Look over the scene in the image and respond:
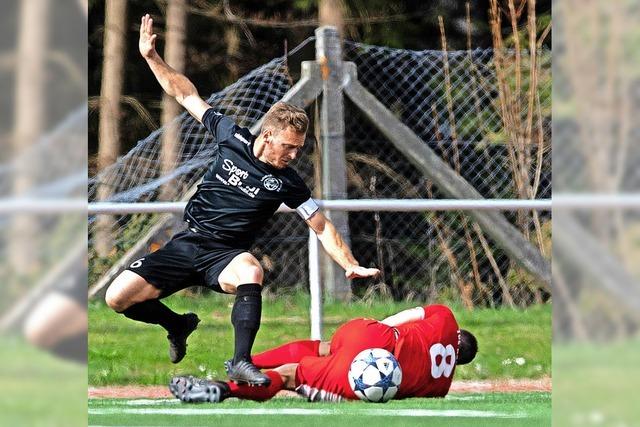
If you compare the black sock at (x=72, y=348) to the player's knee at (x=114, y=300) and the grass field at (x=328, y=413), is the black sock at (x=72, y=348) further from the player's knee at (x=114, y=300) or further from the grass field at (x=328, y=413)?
the player's knee at (x=114, y=300)

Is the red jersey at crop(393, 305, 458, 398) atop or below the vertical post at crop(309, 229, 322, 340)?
below

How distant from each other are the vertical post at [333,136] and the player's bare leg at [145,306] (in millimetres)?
3391

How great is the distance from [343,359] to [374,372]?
0.48ft

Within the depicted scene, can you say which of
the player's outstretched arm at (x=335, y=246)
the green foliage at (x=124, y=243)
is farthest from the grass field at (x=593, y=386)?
the green foliage at (x=124, y=243)

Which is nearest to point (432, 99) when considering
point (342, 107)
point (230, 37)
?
point (342, 107)

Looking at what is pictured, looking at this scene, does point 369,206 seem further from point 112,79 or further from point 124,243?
point 112,79

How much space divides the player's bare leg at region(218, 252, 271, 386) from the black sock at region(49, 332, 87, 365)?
3131mm

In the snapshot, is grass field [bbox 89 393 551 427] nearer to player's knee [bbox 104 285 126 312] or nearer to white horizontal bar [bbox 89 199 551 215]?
player's knee [bbox 104 285 126 312]

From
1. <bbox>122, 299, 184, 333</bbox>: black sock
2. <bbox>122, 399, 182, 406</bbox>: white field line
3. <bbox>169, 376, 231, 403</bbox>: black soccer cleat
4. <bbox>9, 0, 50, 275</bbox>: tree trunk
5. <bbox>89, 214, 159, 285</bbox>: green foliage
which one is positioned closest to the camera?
<bbox>9, 0, 50, 275</bbox>: tree trunk

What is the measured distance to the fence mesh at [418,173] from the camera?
987 cm

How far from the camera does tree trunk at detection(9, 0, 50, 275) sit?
1.90 m

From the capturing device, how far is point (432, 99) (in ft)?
38.6

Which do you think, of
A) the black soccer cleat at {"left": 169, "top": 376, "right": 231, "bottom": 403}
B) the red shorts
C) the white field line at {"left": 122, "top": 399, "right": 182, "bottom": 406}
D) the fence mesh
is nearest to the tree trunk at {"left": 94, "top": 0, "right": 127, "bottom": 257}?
the fence mesh

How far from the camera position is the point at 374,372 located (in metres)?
5.61
